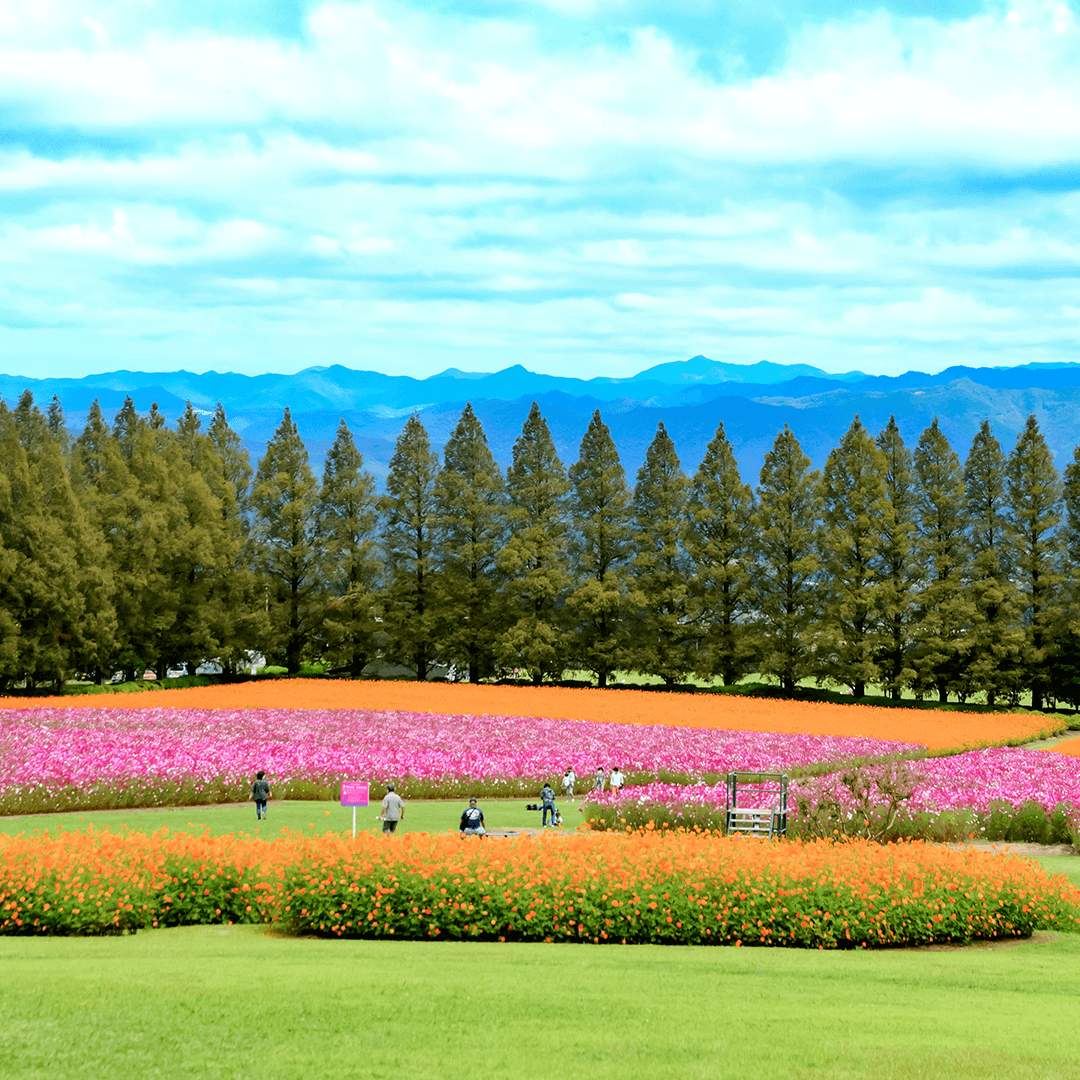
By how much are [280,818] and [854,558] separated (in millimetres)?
47005

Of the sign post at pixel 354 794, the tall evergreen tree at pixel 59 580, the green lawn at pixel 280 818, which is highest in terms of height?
the tall evergreen tree at pixel 59 580

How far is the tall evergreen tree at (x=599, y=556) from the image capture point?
6694cm

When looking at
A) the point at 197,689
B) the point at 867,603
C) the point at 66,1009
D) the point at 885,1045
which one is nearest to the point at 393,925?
the point at 66,1009

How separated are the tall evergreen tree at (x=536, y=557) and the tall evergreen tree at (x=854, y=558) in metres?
15.7

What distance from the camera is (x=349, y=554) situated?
233ft

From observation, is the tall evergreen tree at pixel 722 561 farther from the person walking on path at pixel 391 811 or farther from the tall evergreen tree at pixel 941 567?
the person walking on path at pixel 391 811

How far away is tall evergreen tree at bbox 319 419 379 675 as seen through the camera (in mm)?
69312

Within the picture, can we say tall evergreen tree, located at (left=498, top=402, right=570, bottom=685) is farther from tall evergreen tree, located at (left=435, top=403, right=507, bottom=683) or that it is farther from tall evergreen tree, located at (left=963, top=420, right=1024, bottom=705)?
tall evergreen tree, located at (left=963, top=420, right=1024, bottom=705)

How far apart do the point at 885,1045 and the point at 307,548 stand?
64099mm

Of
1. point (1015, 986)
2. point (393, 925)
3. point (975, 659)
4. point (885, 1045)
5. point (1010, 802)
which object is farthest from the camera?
point (975, 659)

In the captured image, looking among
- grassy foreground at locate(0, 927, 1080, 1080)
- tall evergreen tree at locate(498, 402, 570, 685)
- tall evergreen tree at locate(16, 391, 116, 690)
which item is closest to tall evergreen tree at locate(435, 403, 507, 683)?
tall evergreen tree at locate(498, 402, 570, 685)

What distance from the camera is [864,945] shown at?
46.5 ft

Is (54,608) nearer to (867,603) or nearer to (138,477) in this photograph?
(138,477)

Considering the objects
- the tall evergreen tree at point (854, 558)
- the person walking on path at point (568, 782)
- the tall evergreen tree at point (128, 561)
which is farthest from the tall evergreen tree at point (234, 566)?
the person walking on path at point (568, 782)
